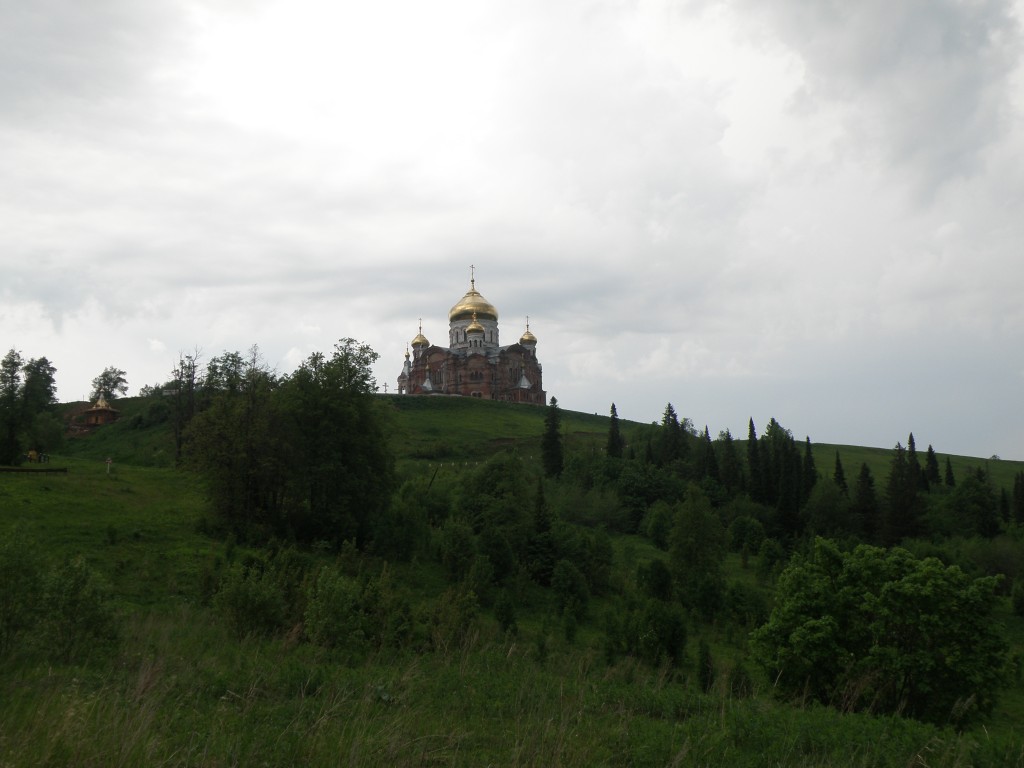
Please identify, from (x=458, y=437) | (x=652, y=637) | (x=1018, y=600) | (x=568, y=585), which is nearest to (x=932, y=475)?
(x=1018, y=600)

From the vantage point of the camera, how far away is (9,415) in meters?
38.9

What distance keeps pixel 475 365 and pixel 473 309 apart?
31.7 feet

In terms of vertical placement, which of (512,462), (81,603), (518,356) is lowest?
(81,603)

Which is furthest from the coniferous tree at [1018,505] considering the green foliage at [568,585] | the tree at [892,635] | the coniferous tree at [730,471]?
the green foliage at [568,585]

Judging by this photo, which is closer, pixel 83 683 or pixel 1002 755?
pixel 1002 755

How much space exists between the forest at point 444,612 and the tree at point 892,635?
9cm

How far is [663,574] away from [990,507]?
145 ft

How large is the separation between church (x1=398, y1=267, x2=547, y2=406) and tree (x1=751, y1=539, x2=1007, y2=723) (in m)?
91.7

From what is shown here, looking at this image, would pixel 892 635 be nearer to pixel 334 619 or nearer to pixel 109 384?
pixel 334 619

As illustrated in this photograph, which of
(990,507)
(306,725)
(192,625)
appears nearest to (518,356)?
(990,507)

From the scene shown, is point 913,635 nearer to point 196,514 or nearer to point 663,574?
point 663,574

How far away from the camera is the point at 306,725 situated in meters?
7.50

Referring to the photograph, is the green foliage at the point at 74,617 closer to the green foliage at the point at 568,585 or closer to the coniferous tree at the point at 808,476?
the green foliage at the point at 568,585

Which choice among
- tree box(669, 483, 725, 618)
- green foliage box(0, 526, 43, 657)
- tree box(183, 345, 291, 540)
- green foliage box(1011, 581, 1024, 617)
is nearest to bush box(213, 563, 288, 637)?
green foliage box(0, 526, 43, 657)
